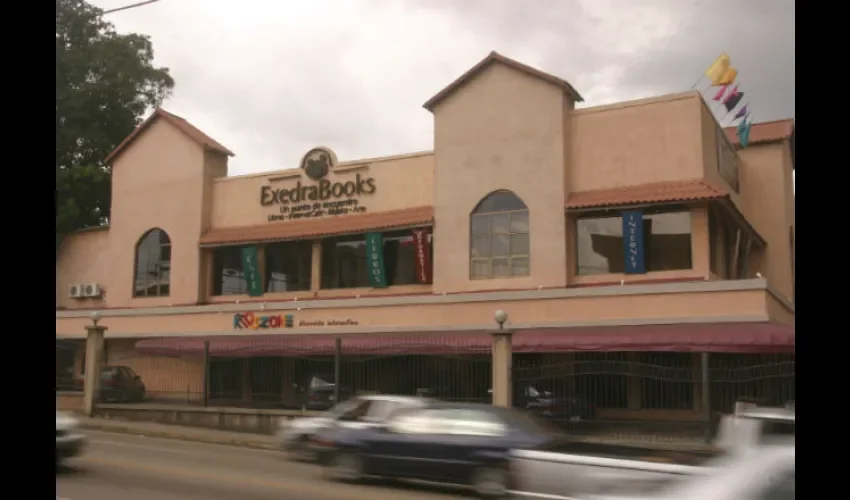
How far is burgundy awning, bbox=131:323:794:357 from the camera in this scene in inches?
752

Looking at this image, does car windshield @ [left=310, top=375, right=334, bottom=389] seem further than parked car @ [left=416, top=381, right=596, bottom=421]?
Yes

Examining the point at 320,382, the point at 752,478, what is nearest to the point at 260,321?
the point at 320,382

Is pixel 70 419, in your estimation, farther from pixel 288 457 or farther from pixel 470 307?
pixel 470 307

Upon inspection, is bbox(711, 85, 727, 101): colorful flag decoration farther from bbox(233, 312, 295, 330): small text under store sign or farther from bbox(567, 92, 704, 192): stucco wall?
Result: bbox(233, 312, 295, 330): small text under store sign

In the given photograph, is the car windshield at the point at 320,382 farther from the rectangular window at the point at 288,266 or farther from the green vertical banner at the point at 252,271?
the green vertical banner at the point at 252,271

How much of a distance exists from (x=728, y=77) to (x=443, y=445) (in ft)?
47.7

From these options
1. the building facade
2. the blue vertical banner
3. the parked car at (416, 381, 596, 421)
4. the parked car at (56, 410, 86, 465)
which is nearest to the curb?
the building facade

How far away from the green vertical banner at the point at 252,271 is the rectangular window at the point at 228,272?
0.47 meters

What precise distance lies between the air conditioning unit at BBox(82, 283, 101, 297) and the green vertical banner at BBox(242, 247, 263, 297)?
746 cm

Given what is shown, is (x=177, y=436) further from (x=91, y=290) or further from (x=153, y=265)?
(x=91, y=290)

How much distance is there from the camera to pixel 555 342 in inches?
840
